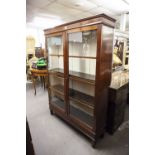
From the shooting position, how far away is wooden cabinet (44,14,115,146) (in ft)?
5.15

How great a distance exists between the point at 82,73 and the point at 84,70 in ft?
0.25

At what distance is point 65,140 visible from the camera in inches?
78.8

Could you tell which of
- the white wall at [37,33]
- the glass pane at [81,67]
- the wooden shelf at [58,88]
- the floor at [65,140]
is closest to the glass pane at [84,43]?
the glass pane at [81,67]

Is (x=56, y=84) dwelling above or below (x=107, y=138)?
above

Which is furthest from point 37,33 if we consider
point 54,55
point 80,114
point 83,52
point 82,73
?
point 80,114

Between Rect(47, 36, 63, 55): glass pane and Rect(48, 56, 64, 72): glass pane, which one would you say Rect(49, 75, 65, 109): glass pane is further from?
Rect(47, 36, 63, 55): glass pane

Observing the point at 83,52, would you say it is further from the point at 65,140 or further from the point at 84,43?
the point at 65,140

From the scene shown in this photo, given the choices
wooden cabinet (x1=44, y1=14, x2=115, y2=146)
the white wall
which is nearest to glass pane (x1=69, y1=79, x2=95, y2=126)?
wooden cabinet (x1=44, y1=14, x2=115, y2=146)
